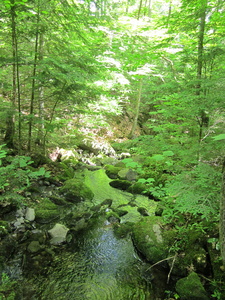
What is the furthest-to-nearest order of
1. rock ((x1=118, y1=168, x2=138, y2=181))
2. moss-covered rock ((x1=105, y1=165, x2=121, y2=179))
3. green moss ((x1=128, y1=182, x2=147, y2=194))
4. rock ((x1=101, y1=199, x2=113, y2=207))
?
moss-covered rock ((x1=105, y1=165, x2=121, y2=179)) < rock ((x1=118, y1=168, x2=138, y2=181)) < green moss ((x1=128, y1=182, x2=147, y2=194)) < rock ((x1=101, y1=199, x2=113, y2=207))

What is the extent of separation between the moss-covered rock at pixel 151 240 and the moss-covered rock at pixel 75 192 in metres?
2.57

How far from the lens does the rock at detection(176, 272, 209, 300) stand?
111 inches

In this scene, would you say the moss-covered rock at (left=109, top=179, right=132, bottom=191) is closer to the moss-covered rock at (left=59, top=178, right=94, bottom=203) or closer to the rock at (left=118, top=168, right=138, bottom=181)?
the rock at (left=118, top=168, right=138, bottom=181)

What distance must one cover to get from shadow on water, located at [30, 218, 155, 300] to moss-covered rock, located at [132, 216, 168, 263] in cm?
22

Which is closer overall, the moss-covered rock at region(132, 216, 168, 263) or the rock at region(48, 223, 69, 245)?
the moss-covered rock at region(132, 216, 168, 263)

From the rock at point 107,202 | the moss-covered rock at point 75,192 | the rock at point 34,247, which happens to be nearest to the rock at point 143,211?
the rock at point 107,202

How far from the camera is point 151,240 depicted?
4.02 m

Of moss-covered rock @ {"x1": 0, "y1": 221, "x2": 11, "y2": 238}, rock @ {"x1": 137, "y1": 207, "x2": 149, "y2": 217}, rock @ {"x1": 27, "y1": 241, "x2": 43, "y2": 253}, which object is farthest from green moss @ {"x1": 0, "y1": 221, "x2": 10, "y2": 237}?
rock @ {"x1": 137, "y1": 207, "x2": 149, "y2": 217}

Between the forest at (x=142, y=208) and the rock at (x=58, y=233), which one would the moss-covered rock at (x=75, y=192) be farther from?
the rock at (x=58, y=233)

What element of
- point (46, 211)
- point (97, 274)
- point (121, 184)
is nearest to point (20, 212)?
point (46, 211)

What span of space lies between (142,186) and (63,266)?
14.9ft

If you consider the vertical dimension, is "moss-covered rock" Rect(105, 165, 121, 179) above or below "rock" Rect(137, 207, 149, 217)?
below

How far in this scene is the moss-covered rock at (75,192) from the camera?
6398mm

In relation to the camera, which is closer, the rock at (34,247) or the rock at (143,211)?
the rock at (34,247)
